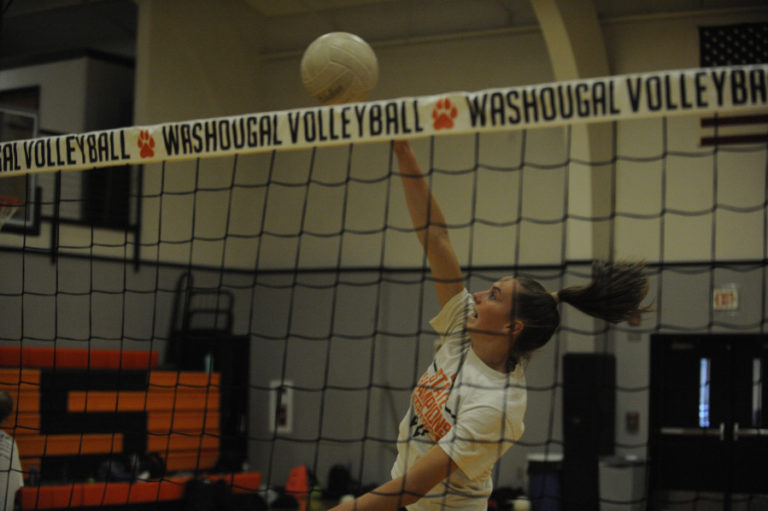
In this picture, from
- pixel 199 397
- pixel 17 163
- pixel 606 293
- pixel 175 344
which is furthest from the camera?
pixel 175 344

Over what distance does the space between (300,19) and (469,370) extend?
8.65 meters

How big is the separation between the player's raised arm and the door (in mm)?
5960

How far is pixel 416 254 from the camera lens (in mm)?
9734

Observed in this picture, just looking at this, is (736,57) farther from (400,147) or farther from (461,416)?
(461,416)

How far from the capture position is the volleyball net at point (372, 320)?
293 inches

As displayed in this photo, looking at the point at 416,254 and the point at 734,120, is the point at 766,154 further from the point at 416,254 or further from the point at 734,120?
the point at 416,254

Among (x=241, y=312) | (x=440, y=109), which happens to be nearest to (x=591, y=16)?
(x=241, y=312)

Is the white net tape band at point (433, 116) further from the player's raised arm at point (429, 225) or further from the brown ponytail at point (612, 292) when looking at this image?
the brown ponytail at point (612, 292)

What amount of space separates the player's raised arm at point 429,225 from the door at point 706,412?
5.96 metres

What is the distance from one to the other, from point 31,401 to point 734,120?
6.64 metres

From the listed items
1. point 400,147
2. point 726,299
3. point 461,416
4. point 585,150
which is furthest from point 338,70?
point 726,299

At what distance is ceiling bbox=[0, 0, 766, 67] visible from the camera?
371 inches

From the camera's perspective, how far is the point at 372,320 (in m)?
10.0

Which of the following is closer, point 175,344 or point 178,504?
point 178,504
